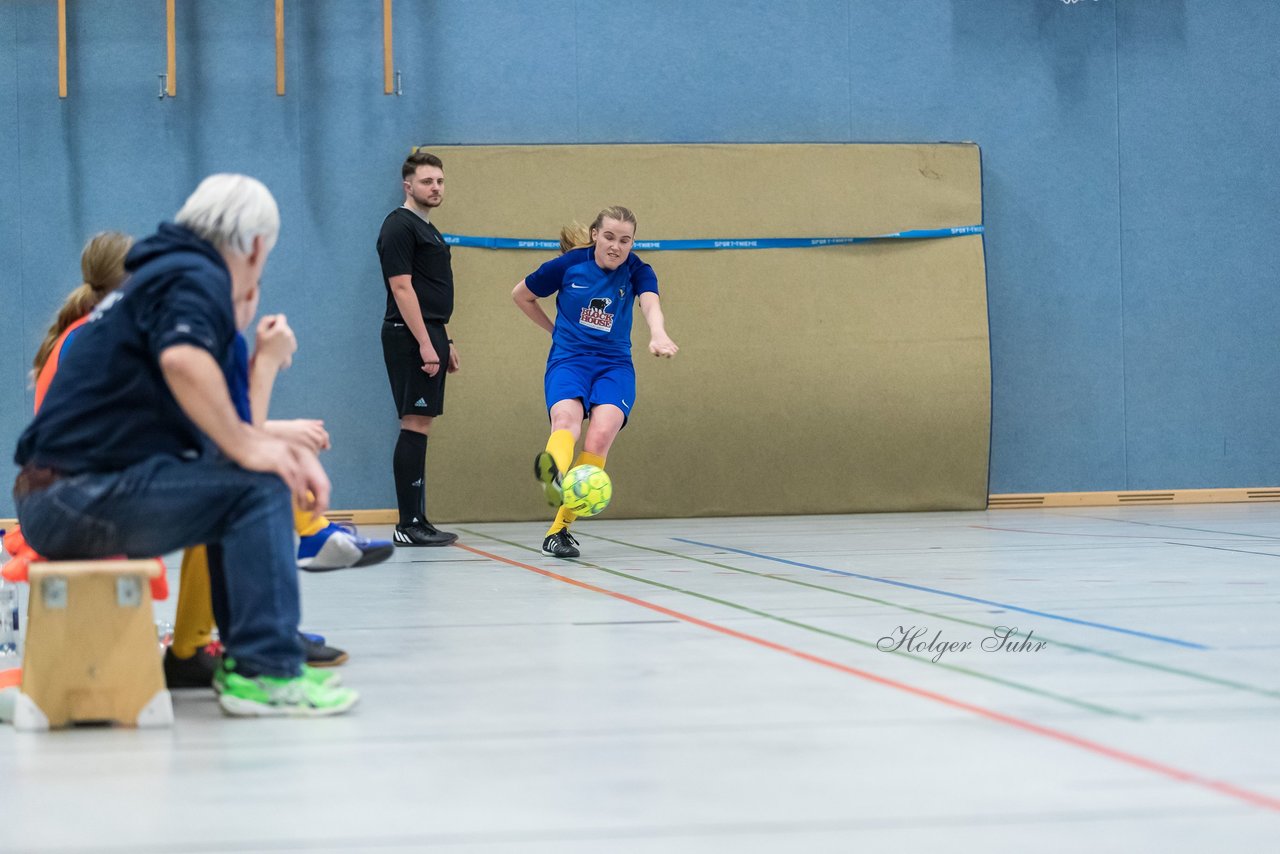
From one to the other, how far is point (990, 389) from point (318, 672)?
6.92 metres

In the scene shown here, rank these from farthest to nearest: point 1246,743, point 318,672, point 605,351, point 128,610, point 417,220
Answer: point 417,220, point 605,351, point 318,672, point 128,610, point 1246,743

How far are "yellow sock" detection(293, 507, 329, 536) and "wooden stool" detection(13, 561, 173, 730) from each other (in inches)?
23.4

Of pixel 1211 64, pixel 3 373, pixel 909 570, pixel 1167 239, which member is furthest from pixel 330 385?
pixel 1211 64

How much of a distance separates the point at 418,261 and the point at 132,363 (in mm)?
4357

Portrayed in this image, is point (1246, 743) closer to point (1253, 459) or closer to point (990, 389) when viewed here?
point (990, 389)

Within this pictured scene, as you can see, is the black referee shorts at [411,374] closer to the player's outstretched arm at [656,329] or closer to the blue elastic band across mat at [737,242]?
the player's outstretched arm at [656,329]

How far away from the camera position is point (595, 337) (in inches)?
245

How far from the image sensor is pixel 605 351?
621cm

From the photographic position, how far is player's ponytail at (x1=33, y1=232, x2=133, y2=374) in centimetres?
321

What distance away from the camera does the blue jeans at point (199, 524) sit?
246cm

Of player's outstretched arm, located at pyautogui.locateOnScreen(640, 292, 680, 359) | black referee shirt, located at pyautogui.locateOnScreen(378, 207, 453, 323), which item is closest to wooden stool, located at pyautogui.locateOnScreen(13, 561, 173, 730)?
player's outstretched arm, located at pyautogui.locateOnScreen(640, 292, 680, 359)

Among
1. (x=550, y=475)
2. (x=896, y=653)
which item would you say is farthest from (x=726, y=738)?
(x=550, y=475)

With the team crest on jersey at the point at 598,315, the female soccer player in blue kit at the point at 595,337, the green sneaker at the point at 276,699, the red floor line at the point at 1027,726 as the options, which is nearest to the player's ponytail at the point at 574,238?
the female soccer player in blue kit at the point at 595,337

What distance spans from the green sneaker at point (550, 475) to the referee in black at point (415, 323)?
1.13m
